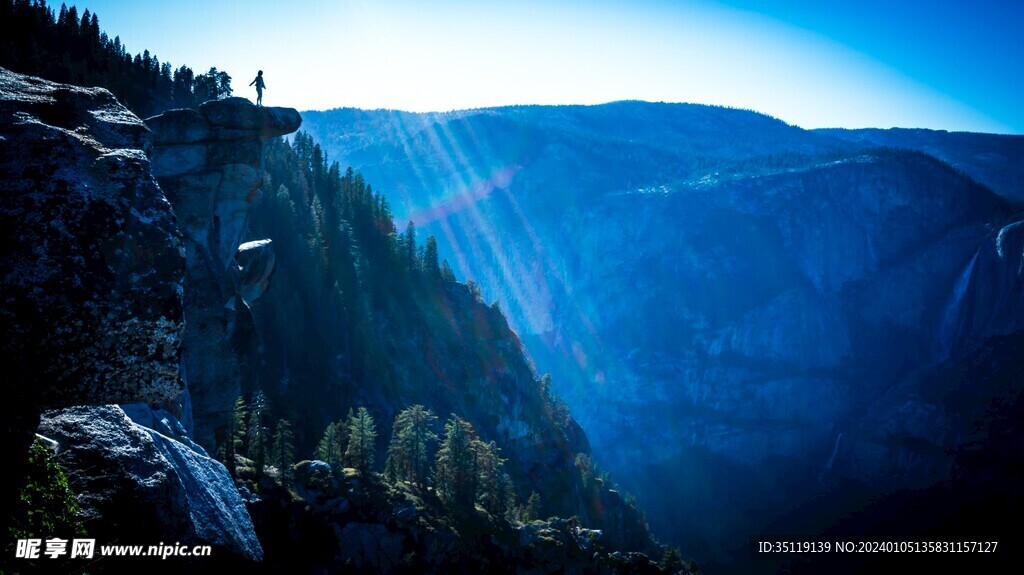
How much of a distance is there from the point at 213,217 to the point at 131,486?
138ft

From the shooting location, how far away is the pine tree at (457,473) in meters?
63.9

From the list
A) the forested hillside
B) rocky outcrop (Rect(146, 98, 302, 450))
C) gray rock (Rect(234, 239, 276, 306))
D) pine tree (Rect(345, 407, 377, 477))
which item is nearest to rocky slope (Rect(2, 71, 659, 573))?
rocky outcrop (Rect(146, 98, 302, 450))

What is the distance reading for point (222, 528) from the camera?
1351 centimetres

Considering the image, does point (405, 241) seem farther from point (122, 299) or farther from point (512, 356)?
point (122, 299)

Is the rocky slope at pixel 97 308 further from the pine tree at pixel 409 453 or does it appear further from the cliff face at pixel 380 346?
the cliff face at pixel 380 346

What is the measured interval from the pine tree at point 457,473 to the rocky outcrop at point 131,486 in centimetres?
5188

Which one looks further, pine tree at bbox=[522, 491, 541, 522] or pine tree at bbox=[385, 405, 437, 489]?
pine tree at bbox=[522, 491, 541, 522]

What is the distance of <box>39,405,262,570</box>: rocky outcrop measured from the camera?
10867mm

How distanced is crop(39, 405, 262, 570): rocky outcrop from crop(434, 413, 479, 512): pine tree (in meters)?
51.9

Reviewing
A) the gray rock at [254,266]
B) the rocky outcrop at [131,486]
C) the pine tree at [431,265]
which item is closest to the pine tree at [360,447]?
the gray rock at [254,266]

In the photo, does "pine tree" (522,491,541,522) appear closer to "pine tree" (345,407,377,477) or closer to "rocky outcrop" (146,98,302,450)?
"pine tree" (345,407,377,477)

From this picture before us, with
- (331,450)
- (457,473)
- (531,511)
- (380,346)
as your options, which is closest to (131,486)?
(331,450)

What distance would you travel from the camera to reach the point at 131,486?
11469 mm

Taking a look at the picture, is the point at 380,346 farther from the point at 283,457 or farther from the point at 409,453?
the point at 283,457
